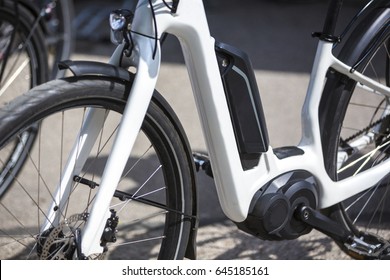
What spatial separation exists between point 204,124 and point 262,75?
9.35 ft

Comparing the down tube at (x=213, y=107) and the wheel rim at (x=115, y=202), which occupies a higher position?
the down tube at (x=213, y=107)

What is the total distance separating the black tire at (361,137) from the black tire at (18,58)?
1.43 m

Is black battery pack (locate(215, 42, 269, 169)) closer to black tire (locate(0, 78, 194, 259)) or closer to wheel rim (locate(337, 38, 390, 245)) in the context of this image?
black tire (locate(0, 78, 194, 259))

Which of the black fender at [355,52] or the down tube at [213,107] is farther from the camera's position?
the black fender at [355,52]

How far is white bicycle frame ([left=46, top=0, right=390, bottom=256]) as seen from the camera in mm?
2168

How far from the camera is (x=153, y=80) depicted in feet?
7.18

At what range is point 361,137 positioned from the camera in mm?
3145

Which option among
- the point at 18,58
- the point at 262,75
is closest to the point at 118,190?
the point at 18,58

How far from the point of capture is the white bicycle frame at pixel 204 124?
Result: 2168 millimetres

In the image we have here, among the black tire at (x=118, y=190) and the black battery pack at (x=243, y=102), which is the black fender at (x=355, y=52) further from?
the black tire at (x=118, y=190)

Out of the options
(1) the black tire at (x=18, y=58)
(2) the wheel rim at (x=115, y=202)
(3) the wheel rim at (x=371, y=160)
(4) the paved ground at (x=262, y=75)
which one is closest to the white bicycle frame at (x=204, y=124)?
(2) the wheel rim at (x=115, y=202)

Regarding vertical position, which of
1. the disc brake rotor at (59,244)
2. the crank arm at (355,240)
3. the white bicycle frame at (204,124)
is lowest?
the crank arm at (355,240)

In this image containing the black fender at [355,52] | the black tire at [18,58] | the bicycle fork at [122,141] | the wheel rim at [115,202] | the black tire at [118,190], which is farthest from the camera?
the black tire at [18,58]
